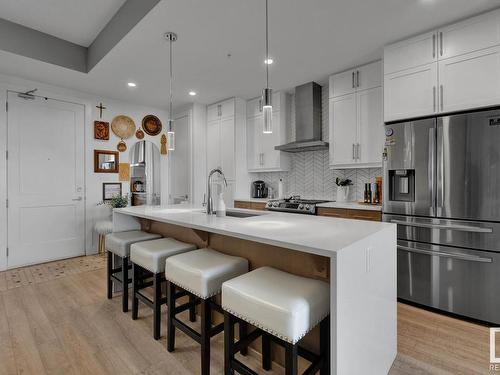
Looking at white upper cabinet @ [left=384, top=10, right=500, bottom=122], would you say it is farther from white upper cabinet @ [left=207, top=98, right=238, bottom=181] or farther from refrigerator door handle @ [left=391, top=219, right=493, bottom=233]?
white upper cabinet @ [left=207, top=98, right=238, bottom=181]

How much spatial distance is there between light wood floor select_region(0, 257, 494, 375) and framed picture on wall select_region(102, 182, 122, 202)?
1900 mm

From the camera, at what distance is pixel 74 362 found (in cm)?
173

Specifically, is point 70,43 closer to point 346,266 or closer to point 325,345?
point 346,266

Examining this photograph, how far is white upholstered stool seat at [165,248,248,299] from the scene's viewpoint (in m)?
1.55

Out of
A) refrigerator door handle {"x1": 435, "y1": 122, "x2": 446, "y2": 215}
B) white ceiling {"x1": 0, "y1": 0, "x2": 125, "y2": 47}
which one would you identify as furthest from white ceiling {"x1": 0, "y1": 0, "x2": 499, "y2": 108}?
refrigerator door handle {"x1": 435, "y1": 122, "x2": 446, "y2": 215}

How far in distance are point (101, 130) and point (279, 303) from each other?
4.28m

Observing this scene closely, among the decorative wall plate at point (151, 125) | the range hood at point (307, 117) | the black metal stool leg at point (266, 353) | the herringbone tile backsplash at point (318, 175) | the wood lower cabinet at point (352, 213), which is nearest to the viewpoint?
the black metal stool leg at point (266, 353)

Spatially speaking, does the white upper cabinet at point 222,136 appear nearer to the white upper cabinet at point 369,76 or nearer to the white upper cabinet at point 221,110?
the white upper cabinet at point 221,110

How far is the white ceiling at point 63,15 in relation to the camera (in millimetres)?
2559

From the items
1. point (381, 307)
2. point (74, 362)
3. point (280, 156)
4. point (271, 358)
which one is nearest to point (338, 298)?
point (381, 307)

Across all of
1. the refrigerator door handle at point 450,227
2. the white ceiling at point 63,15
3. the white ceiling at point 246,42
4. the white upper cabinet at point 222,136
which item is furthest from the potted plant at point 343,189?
the white ceiling at point 63,15

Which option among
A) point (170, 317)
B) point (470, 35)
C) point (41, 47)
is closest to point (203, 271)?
point (170, 317)

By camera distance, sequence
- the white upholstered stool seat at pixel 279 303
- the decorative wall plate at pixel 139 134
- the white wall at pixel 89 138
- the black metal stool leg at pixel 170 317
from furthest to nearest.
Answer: the decorative wall plate at pixel 139 134, the white wall at pixel 89 138, the black metal stool leg at pixel 170 317, the white upholstered stool seat at pixel 279 303

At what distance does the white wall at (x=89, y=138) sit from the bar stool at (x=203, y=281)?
123 inches
